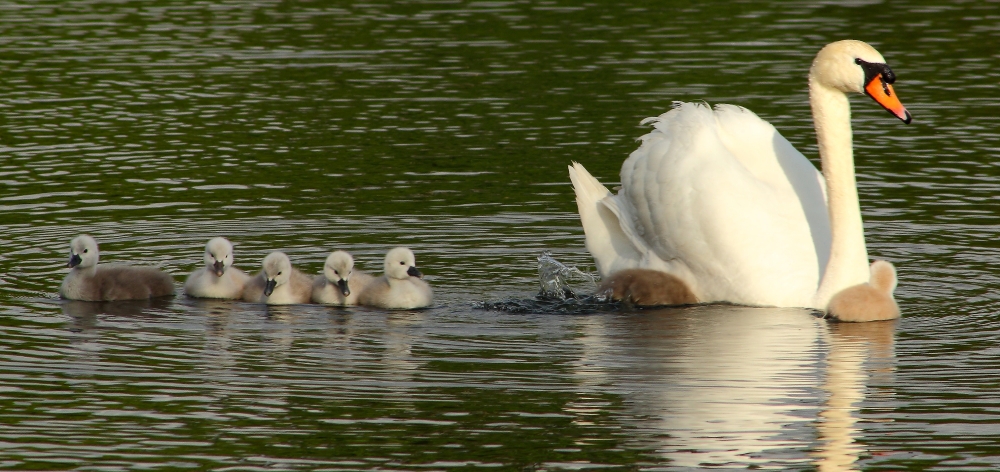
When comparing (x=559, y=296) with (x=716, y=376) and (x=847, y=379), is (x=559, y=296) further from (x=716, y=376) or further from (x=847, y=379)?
(x=847, y=379)

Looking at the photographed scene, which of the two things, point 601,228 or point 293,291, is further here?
point 601,228

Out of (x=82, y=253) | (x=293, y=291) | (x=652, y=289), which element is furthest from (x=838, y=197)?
(x=82, y=253)

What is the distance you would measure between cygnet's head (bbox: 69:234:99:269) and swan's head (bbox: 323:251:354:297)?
1751 mm

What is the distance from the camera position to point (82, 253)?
11125mm

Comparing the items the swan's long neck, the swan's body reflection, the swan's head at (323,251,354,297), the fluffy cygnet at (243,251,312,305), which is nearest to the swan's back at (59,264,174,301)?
the fluffy cygnet at (243,251,312,305)

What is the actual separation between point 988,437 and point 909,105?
11.0 metres

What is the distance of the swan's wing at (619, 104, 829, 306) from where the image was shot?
10.3 metres

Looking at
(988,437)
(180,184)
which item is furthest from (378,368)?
(180,184)

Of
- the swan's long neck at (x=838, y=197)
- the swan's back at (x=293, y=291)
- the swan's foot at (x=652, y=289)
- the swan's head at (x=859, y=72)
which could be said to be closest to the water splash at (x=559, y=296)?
the swan's foot at (x=652, y=289)

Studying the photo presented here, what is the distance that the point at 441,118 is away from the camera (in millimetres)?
18156

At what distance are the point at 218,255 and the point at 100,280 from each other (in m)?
0.94

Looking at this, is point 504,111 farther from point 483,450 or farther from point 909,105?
point 483,450

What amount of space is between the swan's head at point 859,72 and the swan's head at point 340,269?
350 cm

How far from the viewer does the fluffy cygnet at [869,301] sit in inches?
401
